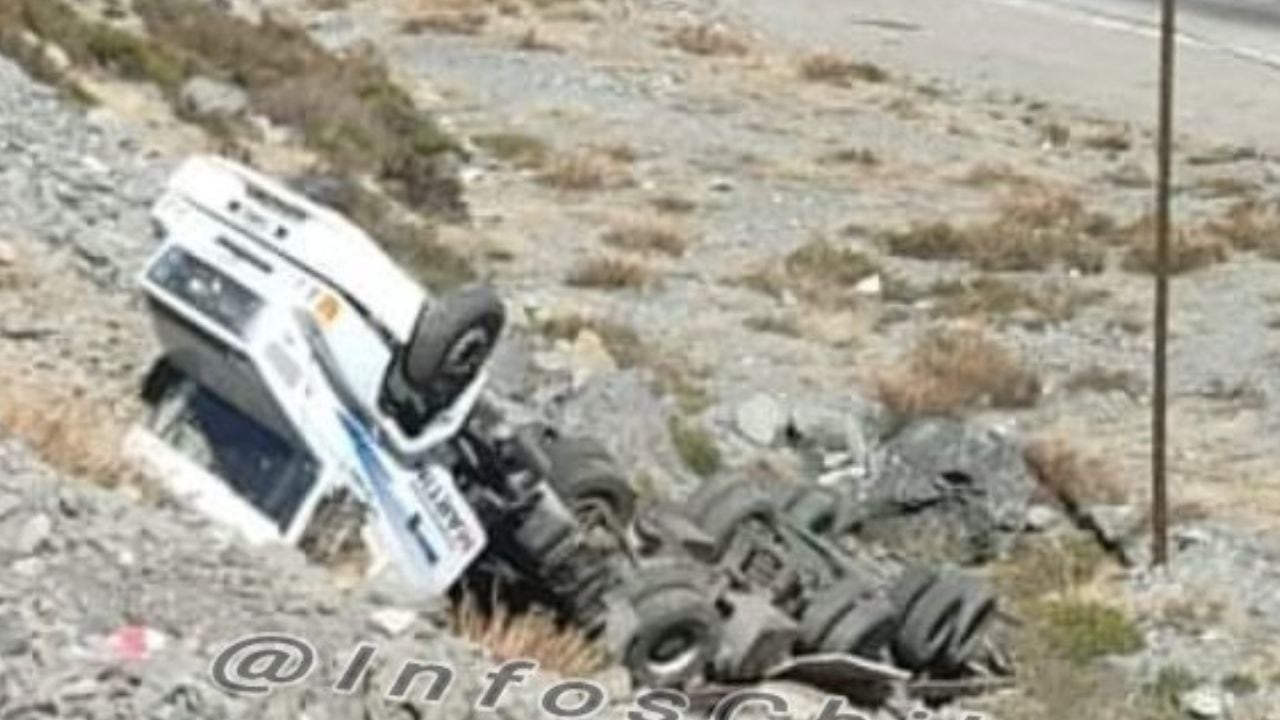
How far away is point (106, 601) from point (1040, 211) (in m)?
17.2

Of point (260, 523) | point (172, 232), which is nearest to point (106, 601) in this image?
point (260, 523)

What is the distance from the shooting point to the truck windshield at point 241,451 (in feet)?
31.8

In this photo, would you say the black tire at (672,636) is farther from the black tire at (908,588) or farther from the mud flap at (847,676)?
the black tire at (908,588)

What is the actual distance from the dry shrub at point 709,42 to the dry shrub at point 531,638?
23301 mm

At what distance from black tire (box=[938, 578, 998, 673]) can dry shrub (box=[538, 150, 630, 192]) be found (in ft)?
42.8

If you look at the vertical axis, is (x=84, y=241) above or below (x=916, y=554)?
above

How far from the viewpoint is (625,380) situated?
47.8 ft

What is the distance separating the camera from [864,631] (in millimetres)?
10648

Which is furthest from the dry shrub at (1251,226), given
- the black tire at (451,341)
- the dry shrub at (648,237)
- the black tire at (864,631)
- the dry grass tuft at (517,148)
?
the black tire at (451,341)

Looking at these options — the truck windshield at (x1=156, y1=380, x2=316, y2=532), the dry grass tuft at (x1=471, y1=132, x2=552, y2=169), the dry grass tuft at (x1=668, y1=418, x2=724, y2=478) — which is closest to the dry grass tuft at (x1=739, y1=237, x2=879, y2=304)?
the dry grass tuft at (x1=471, y1=132, x2=552, y2=169)

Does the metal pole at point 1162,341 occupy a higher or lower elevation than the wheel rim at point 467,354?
lower

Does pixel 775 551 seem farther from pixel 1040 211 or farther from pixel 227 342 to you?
pixel 1040 211

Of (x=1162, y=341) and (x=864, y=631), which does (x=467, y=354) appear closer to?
(x=864, y=631)

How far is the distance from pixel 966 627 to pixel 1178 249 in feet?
36.8
